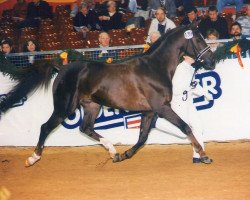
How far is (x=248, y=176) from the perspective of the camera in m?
7.01

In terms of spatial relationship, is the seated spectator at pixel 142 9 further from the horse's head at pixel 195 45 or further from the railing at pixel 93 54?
the horse's head at pixel 195 45

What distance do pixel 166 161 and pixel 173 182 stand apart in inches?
59.4

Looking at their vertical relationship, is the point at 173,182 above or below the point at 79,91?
below

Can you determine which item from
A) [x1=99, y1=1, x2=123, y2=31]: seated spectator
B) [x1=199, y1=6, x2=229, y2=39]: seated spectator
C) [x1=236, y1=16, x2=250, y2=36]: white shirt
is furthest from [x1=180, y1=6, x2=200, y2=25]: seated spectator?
[x1=99, y1=1, x2=123, y2=31]: seated spectator

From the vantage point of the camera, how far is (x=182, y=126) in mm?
7695

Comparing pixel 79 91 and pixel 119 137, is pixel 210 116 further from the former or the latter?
pixel 79 91

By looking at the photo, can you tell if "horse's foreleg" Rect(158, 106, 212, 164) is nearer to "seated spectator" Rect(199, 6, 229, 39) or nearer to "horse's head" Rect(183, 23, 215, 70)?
"horse's head" Rect(183, 23, 215, 70)

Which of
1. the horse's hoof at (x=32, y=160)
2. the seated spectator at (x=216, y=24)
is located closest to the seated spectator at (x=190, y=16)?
the seated spectator at (x=216, y=24)

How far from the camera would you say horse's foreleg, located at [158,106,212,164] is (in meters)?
7.69

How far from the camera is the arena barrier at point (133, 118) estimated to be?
30.7 ft

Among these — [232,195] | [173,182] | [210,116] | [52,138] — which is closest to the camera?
[232,195]

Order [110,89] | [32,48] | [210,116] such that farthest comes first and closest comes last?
[32,48]
[210,116]
[110,89]

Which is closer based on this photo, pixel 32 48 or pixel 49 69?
pixel 49 69

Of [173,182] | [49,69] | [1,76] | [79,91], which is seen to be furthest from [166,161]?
[1,76]
